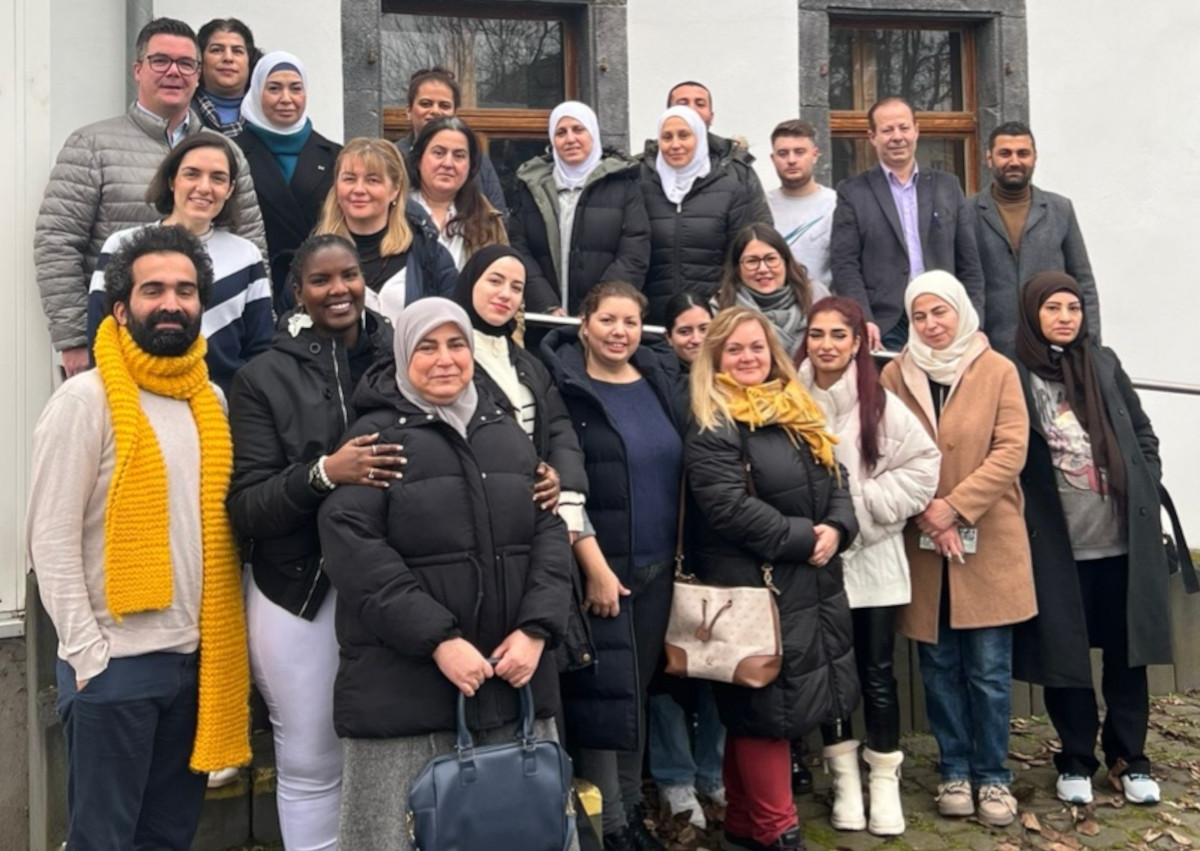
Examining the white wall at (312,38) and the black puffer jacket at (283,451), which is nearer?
the black puffer jacket at (283,451)

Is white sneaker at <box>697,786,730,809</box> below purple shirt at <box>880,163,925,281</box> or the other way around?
below

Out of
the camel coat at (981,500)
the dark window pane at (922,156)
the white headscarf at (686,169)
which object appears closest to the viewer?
the camel coat at (981,500)

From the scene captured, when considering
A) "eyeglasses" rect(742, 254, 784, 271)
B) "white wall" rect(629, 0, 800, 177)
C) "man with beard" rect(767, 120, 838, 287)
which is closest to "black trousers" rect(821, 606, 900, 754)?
"eyeglasses" rect(742, 254, 784, 271)

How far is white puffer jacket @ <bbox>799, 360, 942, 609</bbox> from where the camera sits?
4.27m

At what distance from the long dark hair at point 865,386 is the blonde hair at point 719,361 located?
27cm

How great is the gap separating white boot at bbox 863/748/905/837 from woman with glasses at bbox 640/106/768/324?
6.18ft

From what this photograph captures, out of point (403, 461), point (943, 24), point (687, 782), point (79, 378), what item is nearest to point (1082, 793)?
point (687, 782)

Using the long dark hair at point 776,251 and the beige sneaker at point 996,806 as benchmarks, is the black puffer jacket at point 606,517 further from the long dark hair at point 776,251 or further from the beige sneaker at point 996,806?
the beige sneaker at point 996,806

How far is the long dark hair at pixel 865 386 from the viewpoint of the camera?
4293 millimetres

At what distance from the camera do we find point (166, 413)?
125 inches

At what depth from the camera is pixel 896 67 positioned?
7582mm

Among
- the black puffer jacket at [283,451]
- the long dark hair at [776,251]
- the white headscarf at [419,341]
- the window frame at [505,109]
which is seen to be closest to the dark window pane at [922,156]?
the window frame at [505,109]

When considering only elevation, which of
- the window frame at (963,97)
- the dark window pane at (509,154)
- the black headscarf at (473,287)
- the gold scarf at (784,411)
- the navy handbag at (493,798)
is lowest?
the navy handbag at (493,798)

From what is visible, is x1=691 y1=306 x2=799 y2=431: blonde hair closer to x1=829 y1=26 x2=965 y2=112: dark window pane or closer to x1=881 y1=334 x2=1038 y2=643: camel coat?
x1=881 y1=334 x2=1038 y2=643: camel coat
